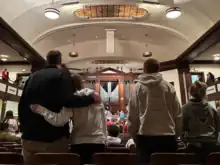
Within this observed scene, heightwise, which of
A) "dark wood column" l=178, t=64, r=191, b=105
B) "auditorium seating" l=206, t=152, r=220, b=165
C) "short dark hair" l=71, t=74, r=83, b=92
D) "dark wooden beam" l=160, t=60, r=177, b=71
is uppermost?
"dark wooden beam" l=160, t=60, r=177, b=71

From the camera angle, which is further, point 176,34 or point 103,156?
point 176,34

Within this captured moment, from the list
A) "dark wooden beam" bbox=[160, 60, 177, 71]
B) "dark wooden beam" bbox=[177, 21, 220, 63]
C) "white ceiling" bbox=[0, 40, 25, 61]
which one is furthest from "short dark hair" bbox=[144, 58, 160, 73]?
"dark wooden beam" bbox=[160, 60, 177, 71]

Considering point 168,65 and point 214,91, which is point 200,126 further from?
point 168,65

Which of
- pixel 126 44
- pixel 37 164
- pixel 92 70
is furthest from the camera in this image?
pixel 92 70

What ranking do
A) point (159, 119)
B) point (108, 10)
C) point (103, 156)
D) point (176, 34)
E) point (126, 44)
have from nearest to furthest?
point (103, 156), point (159, 119), point (108, 10), point (176, 34), point (126, 44)

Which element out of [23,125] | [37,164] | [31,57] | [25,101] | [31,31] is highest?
[31,31]

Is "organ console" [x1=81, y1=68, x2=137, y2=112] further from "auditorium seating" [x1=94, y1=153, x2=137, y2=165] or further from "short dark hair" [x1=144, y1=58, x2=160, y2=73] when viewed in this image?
"auditorium seating" [x1=94, y1=153, x2=137, y2=165]

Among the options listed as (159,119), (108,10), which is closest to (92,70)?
(108,10)

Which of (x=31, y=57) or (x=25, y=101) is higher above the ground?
(x=31, y=57)

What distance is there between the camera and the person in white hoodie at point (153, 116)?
197cm

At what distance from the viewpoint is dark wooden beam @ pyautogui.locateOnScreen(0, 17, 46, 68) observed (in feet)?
17.6

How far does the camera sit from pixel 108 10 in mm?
6602

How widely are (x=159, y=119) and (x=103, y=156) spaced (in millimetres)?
667

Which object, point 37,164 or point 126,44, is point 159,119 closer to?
point 37,164
